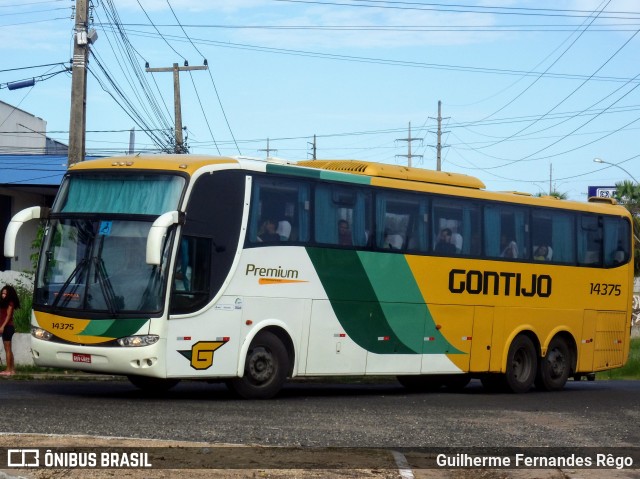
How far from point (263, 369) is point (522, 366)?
6.66 m

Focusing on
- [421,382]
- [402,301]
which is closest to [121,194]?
[402,301]

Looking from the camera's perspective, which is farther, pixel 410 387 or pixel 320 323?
pixel 410 387

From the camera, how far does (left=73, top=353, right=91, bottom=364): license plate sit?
15.9 metres

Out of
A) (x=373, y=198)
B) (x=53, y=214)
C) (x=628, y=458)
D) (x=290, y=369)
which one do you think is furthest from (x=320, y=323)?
(x=628, y=458)

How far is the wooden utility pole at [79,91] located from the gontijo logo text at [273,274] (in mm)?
7328

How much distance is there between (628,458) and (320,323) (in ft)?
23.7

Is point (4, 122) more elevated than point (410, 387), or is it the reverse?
point (4, 122)

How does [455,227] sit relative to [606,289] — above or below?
above

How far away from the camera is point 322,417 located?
14438mm

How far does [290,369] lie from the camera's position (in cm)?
1772

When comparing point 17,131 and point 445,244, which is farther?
point 17,131

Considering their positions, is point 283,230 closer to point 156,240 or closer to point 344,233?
point 344,233

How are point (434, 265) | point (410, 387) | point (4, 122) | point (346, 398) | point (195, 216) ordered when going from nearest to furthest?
point (195, 216), point (346, 398), point (434, 265), point (410, 387), point (4, 122)

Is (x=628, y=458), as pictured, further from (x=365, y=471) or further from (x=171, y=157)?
(x=171, y=157)
